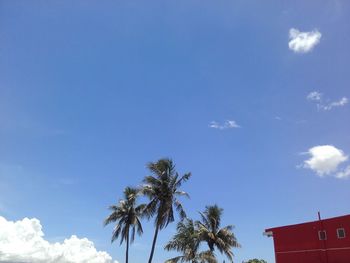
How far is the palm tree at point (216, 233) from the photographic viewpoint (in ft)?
140

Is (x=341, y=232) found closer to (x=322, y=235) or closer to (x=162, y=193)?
(x=322, y=235)

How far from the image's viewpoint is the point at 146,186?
1527 inches

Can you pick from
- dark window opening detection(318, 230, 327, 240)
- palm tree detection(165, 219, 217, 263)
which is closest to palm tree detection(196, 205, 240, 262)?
palm tree detection(165, 219, 217, 263)

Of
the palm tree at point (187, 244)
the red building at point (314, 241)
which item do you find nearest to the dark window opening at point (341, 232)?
the red building at point (314, 241)

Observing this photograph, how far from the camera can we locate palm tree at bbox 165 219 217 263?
1495 inches

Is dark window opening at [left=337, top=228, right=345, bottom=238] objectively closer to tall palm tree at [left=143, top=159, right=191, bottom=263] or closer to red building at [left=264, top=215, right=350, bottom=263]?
red building at [left=264, top=215, right=350, bottom=263]

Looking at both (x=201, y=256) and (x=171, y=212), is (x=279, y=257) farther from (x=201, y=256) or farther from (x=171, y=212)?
(x=171, y=212)

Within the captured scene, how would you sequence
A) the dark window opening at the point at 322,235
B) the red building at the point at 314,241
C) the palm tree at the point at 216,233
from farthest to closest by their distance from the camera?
the palm tree at the point at 216,233
the dark window opening at the point at 322,235
the red building at the point at 314,241

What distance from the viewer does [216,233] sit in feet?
143

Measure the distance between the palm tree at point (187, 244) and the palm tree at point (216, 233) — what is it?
3.03ft

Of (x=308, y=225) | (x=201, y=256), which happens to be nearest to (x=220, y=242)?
(x=201, y=256)

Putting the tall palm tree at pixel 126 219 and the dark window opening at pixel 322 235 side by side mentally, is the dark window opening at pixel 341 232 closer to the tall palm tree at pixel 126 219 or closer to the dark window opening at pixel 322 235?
the dark window opening at pixel 322 235

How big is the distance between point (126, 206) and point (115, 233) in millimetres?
3553

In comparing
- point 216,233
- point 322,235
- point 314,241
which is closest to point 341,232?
point 322,235
